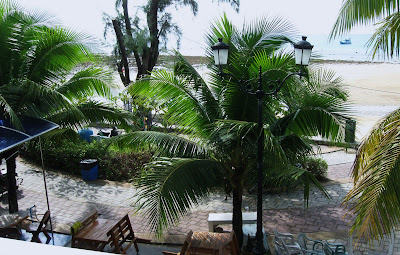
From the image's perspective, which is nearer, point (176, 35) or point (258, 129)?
point (258, 129)

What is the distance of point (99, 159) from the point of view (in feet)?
40.4

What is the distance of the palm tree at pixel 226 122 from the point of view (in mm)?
6199

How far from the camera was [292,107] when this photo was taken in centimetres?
741

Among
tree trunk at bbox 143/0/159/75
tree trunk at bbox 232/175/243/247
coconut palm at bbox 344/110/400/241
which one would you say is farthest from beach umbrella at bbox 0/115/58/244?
tree trunk at bbox 143/0/159/75

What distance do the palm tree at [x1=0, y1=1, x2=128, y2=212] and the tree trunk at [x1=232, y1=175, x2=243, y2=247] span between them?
347cm

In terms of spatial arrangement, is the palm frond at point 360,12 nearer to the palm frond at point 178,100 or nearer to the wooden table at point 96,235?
the palm frond at point 178,100

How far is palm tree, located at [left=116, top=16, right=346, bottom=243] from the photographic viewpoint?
20.3 feet

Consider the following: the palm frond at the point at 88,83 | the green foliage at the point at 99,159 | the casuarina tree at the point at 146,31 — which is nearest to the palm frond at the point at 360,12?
Result: the palm frond at the point at 88,83

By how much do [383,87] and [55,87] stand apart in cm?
3713

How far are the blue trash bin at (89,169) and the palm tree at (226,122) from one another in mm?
5161

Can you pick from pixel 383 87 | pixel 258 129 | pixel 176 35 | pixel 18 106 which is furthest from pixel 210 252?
pixel 383 87

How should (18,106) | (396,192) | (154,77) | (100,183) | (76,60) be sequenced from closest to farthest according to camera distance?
(396,192), (154,77), (18,106), (76,60), (100,183)

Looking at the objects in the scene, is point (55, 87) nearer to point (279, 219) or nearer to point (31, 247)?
point (279, 219)

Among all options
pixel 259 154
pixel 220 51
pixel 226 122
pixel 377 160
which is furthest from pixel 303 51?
pixel 377 160
